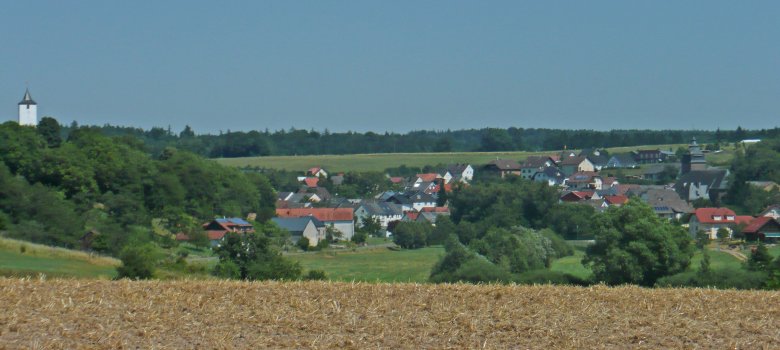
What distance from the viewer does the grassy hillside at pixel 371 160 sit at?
505ft

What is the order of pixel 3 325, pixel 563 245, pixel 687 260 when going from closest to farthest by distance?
1. pixel 3 325
2. pixel 687 260
3. pixel 563 245

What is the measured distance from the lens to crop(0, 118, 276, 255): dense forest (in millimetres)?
56031

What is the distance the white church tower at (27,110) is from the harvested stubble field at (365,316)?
8207 cm

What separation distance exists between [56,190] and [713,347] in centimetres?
5957

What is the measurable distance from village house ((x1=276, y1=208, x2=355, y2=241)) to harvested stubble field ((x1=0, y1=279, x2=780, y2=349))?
65.7 metres

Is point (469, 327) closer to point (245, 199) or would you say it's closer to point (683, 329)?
point (683, 329)

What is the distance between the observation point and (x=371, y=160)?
165625 millimetres

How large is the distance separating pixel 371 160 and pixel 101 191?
96.4 m

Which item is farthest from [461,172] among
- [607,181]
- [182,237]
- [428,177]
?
[182,237]

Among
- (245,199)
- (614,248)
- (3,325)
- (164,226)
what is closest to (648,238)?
(614,248)

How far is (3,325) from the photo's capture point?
36.7ft

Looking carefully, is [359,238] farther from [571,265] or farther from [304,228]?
[571,265]

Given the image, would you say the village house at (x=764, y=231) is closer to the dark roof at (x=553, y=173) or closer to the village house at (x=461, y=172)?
the dark roof at (x=553, y=173)

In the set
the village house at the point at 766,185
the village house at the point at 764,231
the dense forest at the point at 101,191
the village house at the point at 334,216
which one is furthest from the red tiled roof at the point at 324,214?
the village house at the point at 766,185
